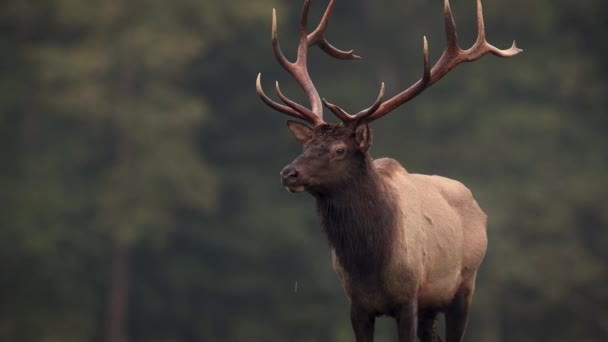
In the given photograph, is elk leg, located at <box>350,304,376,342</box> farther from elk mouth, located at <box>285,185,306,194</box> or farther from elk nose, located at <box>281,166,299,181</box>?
elk nose, located at <box>281,166,299,181</box>

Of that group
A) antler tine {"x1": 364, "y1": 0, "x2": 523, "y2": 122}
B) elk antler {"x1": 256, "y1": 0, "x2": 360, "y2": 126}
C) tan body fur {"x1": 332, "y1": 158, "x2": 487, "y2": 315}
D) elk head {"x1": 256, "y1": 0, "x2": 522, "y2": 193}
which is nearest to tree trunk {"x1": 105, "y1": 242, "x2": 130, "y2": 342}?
elk antler {"x1": 256, "y1": 0, "x2": 360, "y2": 126}

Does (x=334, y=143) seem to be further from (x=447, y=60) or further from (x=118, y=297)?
(x=118, y=297)

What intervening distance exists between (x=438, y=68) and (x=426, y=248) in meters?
1.16

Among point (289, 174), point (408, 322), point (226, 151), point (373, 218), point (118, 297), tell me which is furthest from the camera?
point (226, 151)

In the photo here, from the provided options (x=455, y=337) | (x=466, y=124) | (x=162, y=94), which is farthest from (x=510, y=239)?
(x=455, y=337)

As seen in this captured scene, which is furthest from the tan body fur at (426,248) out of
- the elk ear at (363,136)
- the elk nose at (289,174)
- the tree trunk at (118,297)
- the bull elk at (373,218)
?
the tree trunk at (118,297)

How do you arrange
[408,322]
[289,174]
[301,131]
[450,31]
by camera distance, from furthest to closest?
[450,31], [301,131], [408,322], [289,174]

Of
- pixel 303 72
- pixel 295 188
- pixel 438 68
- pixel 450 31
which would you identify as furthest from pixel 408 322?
pixel 303 72

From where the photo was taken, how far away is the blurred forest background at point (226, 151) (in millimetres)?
24703

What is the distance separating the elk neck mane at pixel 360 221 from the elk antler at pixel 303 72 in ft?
1.57

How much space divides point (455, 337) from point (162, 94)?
1721 centimetres

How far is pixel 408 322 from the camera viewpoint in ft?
25.7

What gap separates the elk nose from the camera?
24.8 ft

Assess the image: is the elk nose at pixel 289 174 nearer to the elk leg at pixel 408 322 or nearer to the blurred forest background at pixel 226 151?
the elk leg at pixel 408 322
